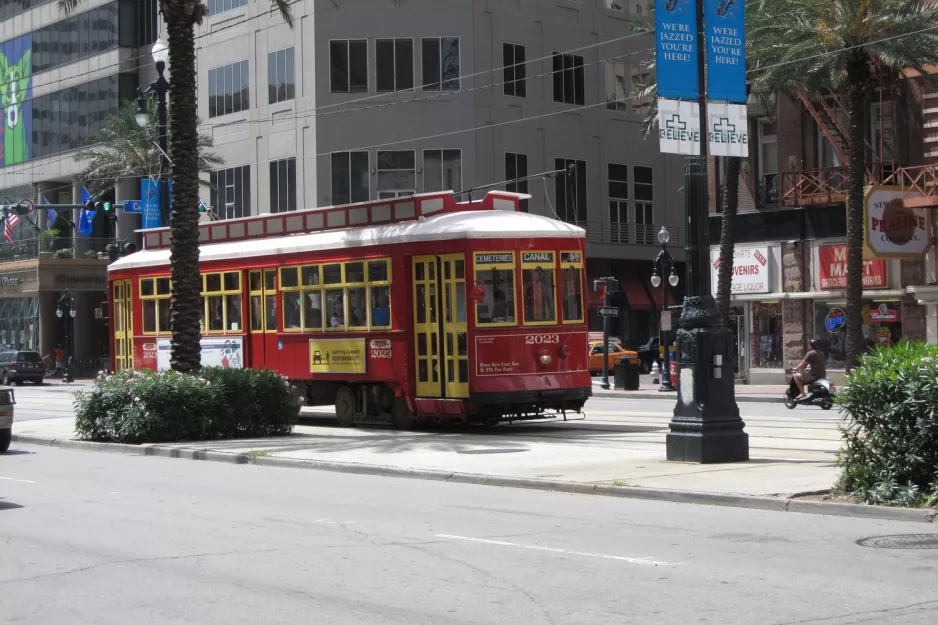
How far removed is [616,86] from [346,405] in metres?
36.3

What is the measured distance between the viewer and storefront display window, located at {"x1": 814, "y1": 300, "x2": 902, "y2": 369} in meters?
36.2

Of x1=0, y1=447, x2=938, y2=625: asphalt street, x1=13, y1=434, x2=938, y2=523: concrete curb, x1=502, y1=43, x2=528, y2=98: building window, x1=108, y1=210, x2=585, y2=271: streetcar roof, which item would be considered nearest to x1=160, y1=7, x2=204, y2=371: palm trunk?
x1=13, y1=434, x2=938, y2=523: concrete curb

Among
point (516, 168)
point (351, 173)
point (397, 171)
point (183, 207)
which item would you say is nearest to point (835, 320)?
point (516, 168)

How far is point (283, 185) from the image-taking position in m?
53.1

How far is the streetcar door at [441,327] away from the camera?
20859 mm

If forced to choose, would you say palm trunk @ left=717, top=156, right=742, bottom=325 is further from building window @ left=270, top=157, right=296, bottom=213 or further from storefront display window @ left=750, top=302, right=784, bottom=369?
building window @ left=270, top=157, right=296, bottom=213

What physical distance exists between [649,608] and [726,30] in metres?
9.89

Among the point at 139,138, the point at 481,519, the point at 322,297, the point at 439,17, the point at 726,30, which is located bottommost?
the point at 481,519

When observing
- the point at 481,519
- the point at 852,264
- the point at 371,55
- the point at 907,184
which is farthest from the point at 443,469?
the point at 371,55

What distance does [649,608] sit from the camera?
300 inches

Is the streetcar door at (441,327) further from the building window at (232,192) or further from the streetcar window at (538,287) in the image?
the building window at (232,192)

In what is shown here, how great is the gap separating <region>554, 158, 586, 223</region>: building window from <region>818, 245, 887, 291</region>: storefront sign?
57.1 ft

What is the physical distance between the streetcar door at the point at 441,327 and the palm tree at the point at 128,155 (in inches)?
1321

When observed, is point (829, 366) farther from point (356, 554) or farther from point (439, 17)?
point (356, 554)
